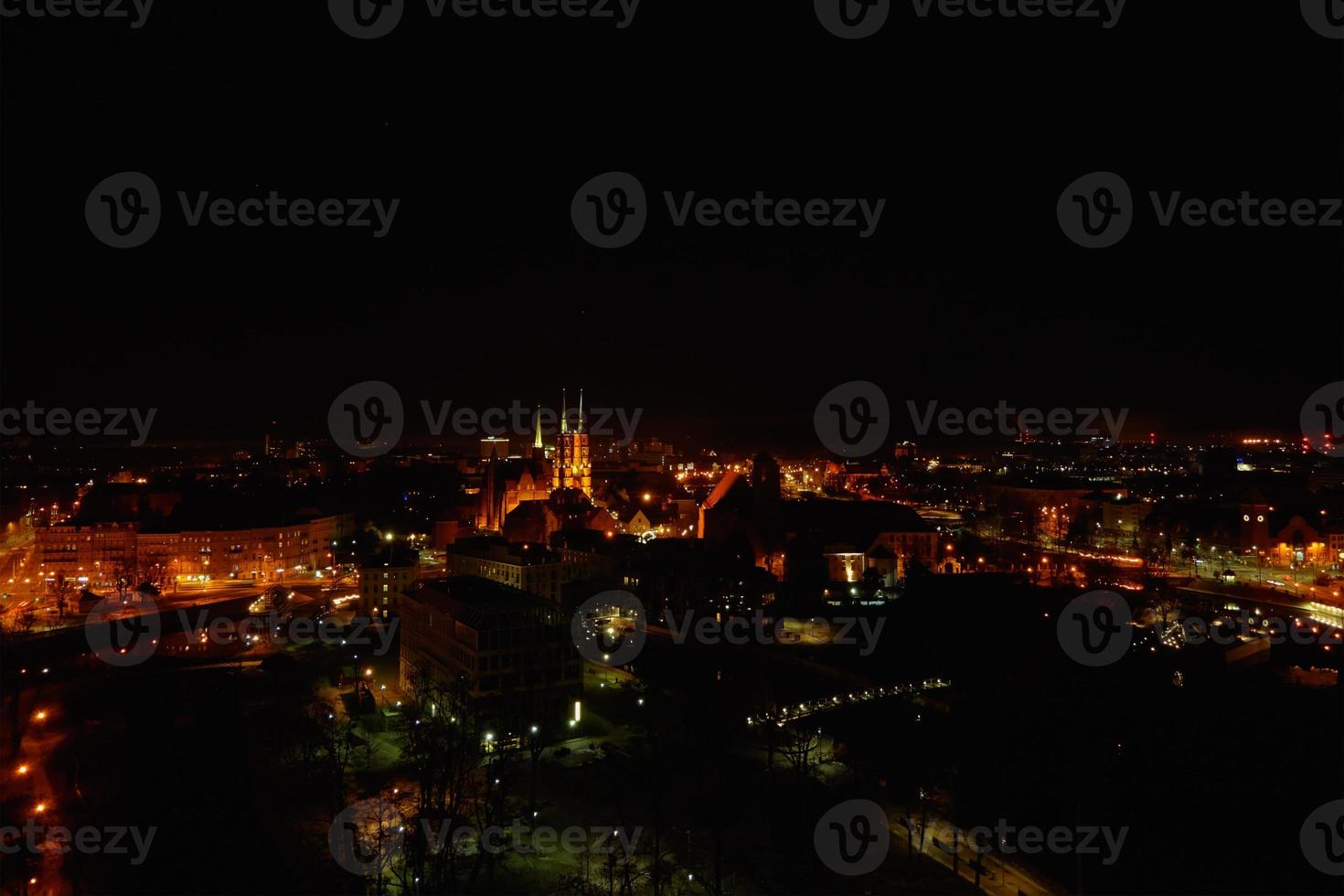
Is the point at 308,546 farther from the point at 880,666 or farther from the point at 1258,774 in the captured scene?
the point at 1258,774

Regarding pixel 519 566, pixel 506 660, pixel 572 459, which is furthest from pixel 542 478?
pixel 506 660

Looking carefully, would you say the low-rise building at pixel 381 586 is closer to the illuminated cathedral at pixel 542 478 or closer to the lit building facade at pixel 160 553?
the lit building facade at pixel 160 553

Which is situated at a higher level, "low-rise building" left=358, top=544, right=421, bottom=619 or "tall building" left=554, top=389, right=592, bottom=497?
"tall building" left=554, top=389, right=592, bottom=497

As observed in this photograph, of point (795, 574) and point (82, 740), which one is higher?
point (795, 574)

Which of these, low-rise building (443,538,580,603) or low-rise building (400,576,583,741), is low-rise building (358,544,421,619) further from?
low-rise building (400,576,583,741)

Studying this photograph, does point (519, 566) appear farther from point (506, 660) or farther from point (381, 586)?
point (506, 660)

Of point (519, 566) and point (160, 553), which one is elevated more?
→ point (519, 566)

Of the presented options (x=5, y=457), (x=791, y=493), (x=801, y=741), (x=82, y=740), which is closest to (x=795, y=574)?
(x=801, y=741)

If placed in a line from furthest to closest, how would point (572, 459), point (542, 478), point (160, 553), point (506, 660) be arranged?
point (572, 459) < point (542, 478) < point (160, 553) < point (506, 660)

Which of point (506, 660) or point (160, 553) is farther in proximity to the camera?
point (160, 553)

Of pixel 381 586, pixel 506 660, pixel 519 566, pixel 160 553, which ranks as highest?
pixel 506 660

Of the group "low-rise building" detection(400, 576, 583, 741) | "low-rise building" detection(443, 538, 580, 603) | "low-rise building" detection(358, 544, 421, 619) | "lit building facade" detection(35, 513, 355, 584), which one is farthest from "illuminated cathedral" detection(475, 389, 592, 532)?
"low-rise building" detection(400, 576, 583, 741)
